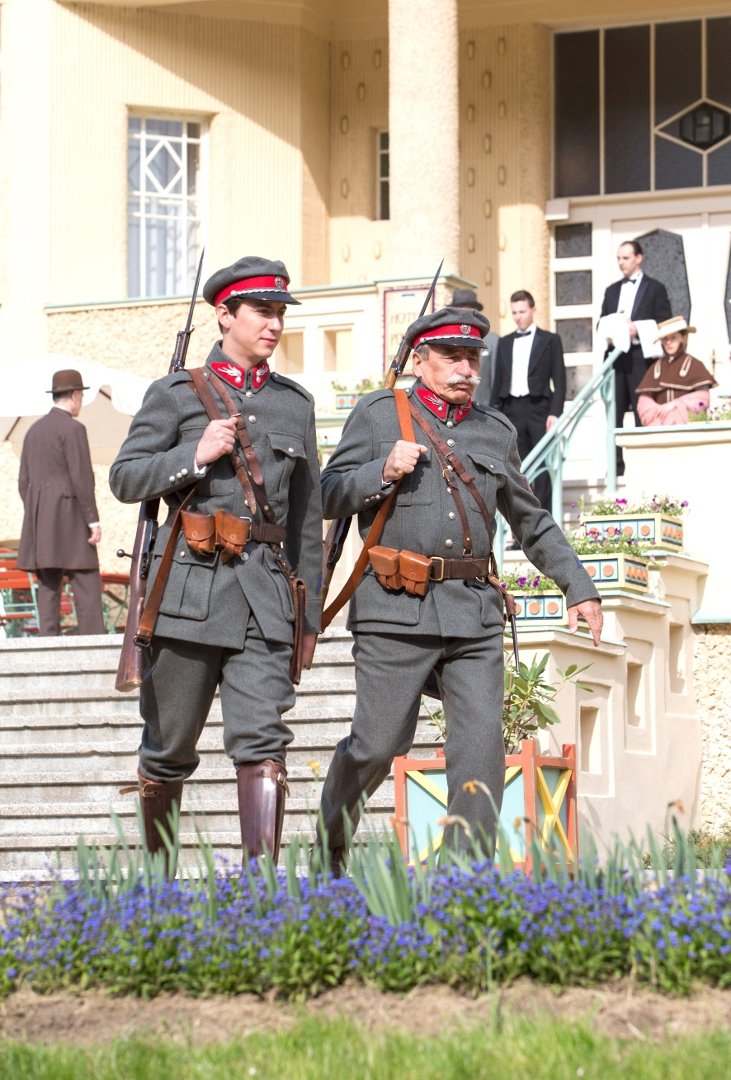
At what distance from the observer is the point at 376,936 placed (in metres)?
4.97

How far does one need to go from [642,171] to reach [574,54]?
122 centimetres

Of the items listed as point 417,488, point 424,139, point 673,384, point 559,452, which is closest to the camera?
point 417,488

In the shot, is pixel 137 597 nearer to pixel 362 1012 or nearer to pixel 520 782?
pixel 362 1012

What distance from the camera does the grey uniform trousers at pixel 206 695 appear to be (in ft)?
21.1

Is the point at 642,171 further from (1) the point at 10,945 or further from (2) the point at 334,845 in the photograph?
(1) the point at 10,945

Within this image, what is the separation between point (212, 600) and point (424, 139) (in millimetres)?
10334

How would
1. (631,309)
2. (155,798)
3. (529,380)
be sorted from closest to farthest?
1. (155,798)
2. (529,380)
3. (631,309)

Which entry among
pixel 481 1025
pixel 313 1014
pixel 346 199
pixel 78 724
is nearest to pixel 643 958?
pixel 481 1025

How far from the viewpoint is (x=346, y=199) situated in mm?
19812

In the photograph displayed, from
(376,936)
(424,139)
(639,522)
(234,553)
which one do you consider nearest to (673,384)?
(639,522)

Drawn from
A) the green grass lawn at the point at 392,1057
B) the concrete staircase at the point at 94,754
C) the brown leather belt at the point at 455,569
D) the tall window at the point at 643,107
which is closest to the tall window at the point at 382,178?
the tall window at the point at 643,107

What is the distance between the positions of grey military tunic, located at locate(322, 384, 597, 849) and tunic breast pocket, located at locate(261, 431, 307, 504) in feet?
0.95

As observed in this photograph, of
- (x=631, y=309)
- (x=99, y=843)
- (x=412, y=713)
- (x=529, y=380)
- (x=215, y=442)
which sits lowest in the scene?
(x=99, y=843)

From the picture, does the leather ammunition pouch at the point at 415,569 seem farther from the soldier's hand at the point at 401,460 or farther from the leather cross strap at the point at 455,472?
the soldier's hand at the point at 401,460
